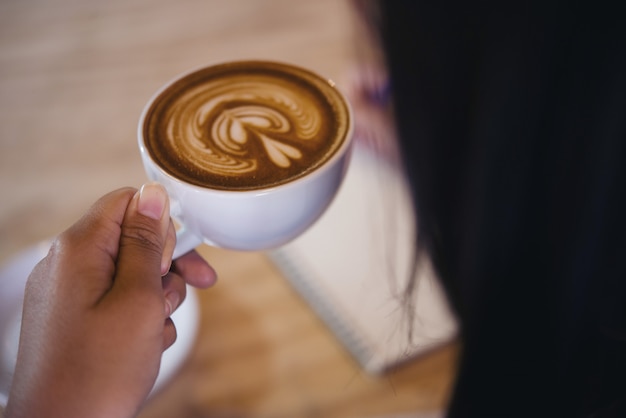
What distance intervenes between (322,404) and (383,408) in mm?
75

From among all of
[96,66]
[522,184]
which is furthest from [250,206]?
[96,66]

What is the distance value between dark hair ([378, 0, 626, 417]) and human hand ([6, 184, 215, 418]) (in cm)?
23

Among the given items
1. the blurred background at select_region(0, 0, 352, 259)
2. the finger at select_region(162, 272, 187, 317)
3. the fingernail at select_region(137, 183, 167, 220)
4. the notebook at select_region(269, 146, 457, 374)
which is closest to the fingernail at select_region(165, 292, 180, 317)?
the finger at select_region(162, 272, 187, 317)

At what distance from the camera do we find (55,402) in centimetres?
35

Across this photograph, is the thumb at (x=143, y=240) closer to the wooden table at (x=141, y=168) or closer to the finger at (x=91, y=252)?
the finger at (x=91, y=252)

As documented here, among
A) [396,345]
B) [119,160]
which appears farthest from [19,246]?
[396,345]

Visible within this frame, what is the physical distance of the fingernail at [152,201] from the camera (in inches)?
16.8

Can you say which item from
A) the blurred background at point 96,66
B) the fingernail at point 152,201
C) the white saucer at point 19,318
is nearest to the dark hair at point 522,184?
the fingernail at point 152,201

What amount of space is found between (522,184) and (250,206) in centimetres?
22

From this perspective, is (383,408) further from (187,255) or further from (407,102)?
(407,102)

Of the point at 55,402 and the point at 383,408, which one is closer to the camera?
the point at 55,402

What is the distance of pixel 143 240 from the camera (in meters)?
0.42

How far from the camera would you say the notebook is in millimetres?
687

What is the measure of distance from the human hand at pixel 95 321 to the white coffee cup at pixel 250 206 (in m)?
0.04
